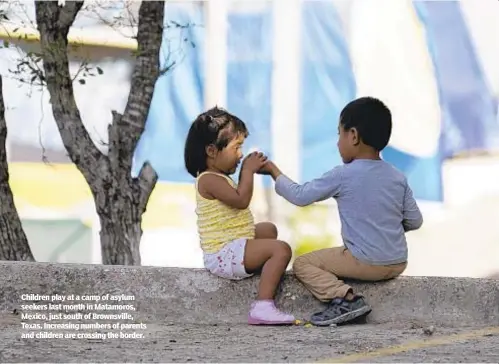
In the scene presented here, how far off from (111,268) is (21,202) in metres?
2.96

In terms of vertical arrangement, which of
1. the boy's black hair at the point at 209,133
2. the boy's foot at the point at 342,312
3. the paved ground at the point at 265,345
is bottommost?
the paved ground at the point at 265,345

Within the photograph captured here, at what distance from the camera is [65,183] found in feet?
24.6

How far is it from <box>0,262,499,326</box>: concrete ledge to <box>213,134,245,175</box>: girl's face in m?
0.50

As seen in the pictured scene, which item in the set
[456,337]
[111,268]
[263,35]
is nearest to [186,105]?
[263,35]

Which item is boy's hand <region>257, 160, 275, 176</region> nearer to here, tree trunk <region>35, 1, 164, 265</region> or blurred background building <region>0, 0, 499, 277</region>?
tree trunk <region>35, 1, 164, 265</region>

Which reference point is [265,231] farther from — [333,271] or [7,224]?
[7,224]

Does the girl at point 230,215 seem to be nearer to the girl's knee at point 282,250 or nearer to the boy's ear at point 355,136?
the girl's knee at point 282,250

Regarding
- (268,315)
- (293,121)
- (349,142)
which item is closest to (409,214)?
(349,142)

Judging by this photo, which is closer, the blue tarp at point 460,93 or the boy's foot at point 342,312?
the boy's foot at point 342,312

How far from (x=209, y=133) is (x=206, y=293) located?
2.43ft

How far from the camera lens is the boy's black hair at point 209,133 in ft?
15.5

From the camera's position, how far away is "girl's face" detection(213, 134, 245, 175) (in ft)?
15.6

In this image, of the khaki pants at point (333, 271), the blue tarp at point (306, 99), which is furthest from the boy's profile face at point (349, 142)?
the blue tarp at point (306, 99)

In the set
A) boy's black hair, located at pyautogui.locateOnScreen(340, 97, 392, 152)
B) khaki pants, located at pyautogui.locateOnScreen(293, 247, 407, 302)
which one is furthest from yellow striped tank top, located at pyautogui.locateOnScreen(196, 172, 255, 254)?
boy's black hair, located at pyautogui.locateOnScreen(340, 97, 392, 152)
